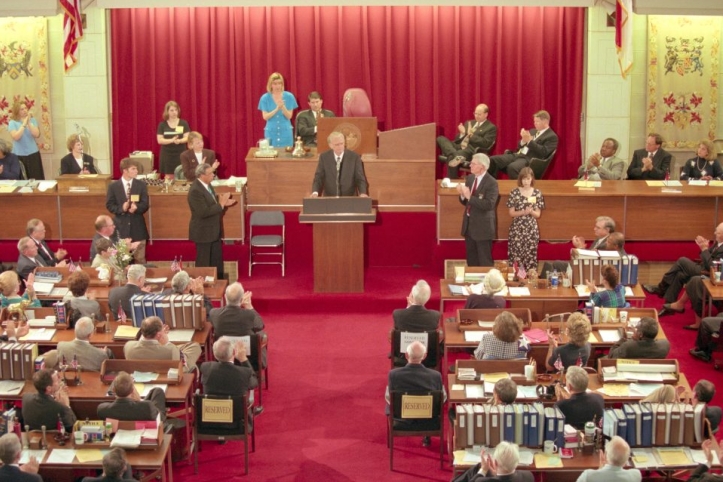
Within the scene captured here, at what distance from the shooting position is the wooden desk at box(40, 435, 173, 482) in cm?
836

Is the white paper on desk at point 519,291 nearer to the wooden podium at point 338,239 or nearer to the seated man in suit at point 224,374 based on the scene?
the wooden podium at point 338,239

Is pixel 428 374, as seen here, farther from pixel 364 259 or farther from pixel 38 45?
pixel 38 45

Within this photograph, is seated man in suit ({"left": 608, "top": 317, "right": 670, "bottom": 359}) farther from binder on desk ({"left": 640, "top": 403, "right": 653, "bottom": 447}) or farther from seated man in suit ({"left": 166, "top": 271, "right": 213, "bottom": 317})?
seated man in suit ({"left": 166, "top": 271, "right": 213, "bottom": 317})

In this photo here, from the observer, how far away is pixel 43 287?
11836 millimetres

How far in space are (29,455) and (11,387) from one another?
4.05 ft

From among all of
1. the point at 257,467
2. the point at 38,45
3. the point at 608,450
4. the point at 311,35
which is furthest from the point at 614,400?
the point at 38,45

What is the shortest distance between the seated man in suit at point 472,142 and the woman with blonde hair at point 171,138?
3554 mm

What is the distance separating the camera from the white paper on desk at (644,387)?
30.8ft

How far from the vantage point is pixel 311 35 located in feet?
58.2

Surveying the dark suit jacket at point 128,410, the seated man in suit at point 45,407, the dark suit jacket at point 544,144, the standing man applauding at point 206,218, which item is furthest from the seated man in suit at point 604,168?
the seated man in suit at point 45,407

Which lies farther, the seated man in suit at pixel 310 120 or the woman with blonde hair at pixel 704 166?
the seated man in suit at pixel 310 120

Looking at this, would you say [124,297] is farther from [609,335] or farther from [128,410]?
[609,335]

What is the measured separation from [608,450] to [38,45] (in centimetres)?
1254

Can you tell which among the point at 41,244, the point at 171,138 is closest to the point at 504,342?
the point at 41,244
